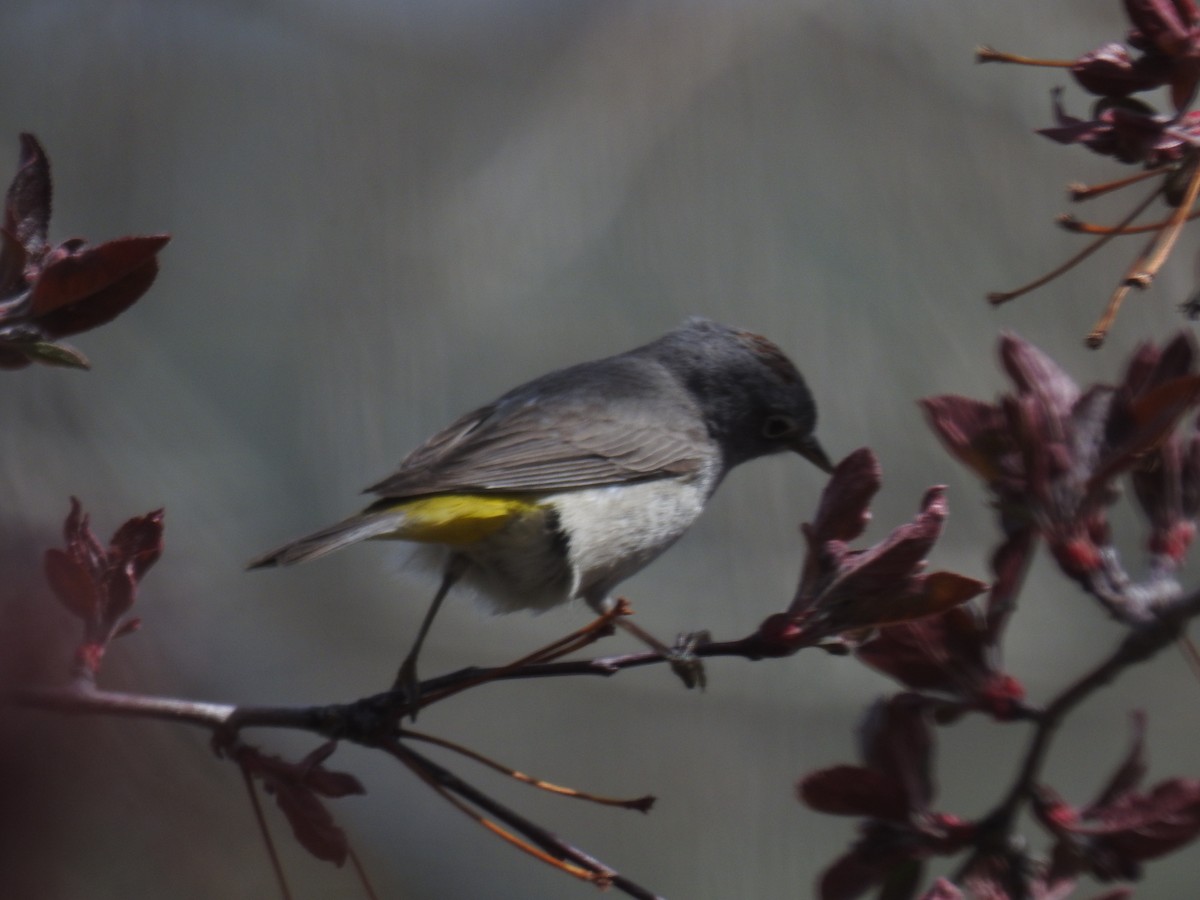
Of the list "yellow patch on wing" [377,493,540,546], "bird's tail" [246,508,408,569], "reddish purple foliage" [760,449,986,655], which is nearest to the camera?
"reddish purple foliage" [760,449,986,655]

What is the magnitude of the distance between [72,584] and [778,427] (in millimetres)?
1652

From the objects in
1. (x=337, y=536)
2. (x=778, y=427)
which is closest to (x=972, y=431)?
(x=337, y=536)

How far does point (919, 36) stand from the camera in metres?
4.06

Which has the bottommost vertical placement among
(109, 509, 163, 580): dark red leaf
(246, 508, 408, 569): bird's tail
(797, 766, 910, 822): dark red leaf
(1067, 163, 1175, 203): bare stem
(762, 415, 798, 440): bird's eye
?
(762, 415, 798, 440): bird's eye

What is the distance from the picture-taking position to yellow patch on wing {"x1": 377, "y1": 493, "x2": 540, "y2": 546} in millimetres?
1809

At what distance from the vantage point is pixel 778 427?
8.10 feet

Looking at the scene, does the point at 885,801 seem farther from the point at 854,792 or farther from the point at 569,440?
the point at 569,440

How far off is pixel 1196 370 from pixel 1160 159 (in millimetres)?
153

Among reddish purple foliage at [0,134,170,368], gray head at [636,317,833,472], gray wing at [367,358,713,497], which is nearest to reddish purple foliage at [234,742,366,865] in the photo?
reddish purple foliage at [0,134,170,368]

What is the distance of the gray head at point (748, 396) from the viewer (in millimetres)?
2451

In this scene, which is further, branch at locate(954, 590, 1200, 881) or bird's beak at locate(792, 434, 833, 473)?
bird's beak at locate(792, 434, 833, 473)

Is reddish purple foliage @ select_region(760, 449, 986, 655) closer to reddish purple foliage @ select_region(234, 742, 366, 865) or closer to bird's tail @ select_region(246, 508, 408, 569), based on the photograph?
reddish purple foliage @ select_region(234, 742, 366, 865)

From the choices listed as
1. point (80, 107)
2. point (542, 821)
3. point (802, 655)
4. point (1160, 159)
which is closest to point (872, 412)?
point (802, 655)

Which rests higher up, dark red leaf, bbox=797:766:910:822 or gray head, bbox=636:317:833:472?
dark red leaf, bbox=797:766:910:822
